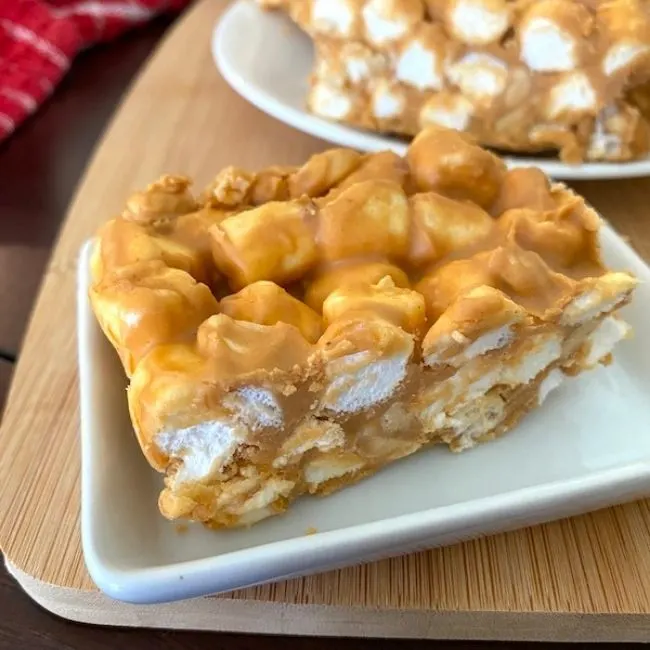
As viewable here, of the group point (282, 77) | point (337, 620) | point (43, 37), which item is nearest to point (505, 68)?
point (282, 77)

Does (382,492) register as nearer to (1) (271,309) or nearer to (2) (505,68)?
(1) (271,309)

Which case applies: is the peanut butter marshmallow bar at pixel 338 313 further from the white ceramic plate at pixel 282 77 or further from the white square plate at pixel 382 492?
the white ceramic plate at pixel 282 77

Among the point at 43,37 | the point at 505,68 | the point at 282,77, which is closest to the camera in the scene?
the point at 505,68

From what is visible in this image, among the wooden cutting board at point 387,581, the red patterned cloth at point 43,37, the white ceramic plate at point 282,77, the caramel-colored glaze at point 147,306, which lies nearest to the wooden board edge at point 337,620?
the wooden cutting board at point 387,581

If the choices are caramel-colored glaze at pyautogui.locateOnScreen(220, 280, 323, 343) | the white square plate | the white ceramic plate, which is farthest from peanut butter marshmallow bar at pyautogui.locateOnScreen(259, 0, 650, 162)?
caramel-colored glaze at pyautogui.locateOnScreen(220, 280, 323, 343)

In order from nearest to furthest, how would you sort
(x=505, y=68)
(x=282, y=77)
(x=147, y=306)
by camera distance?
1. (x=147, y=306)
2. (x=505, y=68)
3. (x=282, y=77)

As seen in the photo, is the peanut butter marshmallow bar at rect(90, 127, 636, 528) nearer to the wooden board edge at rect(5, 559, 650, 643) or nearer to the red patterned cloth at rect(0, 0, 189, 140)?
the wooden board edge at rect(5, 559, 650, 643)
